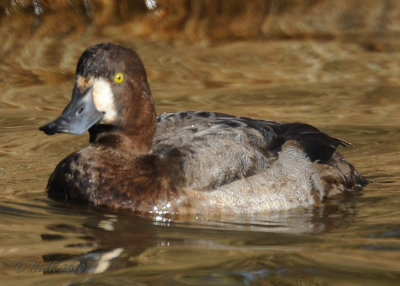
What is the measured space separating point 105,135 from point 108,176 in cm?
36

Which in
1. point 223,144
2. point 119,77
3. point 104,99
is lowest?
point 223,144

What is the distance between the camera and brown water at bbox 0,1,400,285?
513 cm

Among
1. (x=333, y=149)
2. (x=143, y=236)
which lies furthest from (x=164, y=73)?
(x=143, y=236)

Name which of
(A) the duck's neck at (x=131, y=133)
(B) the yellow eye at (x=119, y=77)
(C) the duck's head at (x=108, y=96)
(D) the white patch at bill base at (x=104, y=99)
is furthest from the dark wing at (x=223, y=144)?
(B) the yellow eye at (x=119, y=77)

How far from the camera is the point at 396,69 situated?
10.4 m

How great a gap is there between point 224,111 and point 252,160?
244 centimetres

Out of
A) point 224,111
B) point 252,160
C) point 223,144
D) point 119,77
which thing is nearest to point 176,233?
point 223,144

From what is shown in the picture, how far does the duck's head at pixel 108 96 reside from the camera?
6.38 m

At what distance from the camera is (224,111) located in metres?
9.23

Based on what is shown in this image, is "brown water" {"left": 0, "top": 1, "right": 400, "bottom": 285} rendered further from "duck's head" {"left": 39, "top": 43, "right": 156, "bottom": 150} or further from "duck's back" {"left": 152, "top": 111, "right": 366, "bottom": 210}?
"duck's head" {"left": 39, "top": 43, "right": 156, "bottom": 150}

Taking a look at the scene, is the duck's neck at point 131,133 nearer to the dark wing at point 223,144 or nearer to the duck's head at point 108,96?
the duck's head at point 108,96

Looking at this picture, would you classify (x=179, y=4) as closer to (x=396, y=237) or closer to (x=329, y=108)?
(x=329, y=108)

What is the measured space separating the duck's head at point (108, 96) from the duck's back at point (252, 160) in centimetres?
32

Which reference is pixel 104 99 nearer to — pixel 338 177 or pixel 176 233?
pixel 176 233
